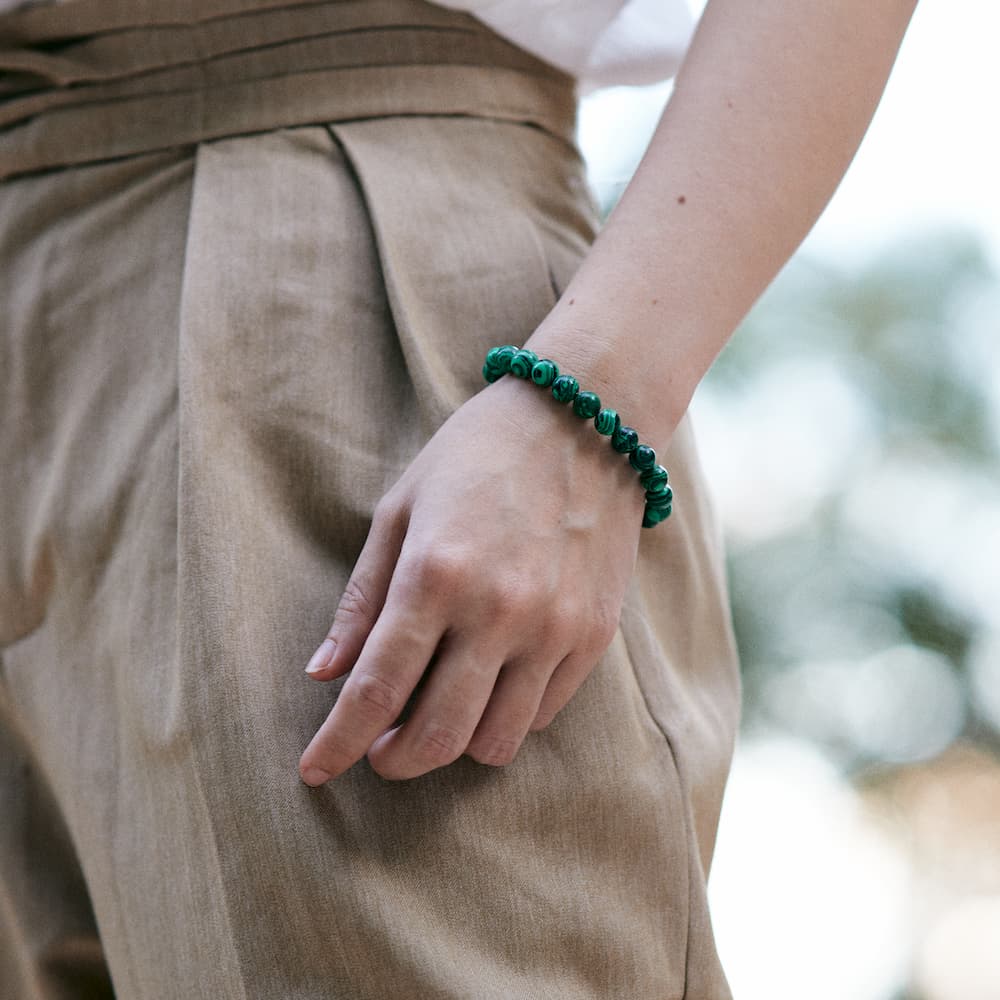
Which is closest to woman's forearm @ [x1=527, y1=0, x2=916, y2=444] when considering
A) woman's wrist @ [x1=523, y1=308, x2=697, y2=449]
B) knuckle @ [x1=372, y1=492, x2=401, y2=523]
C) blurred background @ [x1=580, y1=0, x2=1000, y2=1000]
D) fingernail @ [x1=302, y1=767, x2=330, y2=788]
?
woman's wrist @ [x1=523, y1=308, x2=697, y2=449]

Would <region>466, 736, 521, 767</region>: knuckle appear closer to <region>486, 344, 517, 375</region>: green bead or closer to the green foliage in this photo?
<region>486, 344, 517, 375</region>: green bead

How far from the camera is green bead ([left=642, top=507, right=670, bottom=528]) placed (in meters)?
0.58

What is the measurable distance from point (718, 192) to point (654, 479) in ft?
0.53

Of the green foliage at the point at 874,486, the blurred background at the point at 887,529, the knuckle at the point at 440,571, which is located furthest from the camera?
the green foliage at the point at 874,486

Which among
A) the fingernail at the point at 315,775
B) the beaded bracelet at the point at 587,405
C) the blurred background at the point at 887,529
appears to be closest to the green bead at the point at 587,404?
the beaded bracelet at the point at 587,405

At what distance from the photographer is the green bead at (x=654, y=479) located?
0.55m

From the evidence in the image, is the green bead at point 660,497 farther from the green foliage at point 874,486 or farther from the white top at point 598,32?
the green foliage at point 874,486

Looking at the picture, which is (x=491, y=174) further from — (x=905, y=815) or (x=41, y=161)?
(x=905, y=815)

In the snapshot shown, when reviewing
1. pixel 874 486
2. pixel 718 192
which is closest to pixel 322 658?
pixel 718 192

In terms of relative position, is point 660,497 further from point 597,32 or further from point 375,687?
point 597,32

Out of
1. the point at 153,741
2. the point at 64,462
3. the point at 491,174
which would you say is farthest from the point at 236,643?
the point at 491,174

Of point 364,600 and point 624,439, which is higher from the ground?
point 624,439

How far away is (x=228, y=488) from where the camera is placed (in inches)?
22.2

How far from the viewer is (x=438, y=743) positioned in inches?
19.8
